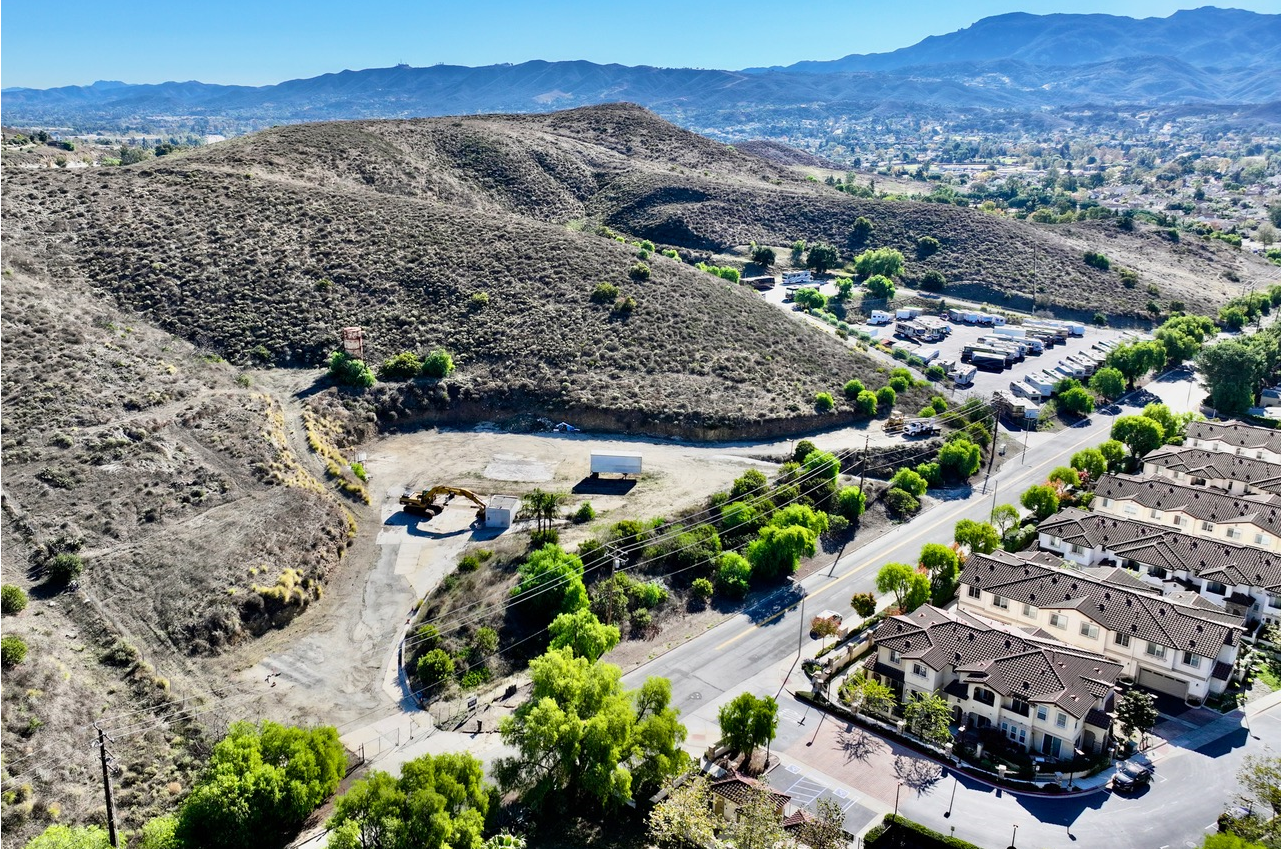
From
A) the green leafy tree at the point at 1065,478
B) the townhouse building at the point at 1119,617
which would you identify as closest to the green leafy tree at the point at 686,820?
the townhouse building at the point at 1119,617

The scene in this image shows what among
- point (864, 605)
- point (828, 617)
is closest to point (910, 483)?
Result: point (864, 605)

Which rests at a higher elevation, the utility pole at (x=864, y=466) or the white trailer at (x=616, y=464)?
the white trailer at (x=616, y=464)

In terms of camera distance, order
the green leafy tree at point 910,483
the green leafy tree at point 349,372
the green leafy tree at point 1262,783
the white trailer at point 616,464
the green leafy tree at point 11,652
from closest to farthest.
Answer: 1. the green leafy tree at point 1262,783
2. the green leafy tree at point 11,652
3. the white trailer at point 616,464
4. the green leafy tree at point 910,483
5. the green leafy tree at point 349,372

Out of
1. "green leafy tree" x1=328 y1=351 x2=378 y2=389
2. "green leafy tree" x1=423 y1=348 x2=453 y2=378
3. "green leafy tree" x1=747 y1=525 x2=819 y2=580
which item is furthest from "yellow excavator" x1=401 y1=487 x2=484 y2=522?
"green leafy tree" x1=423 y1=348 x2=453 y2=378

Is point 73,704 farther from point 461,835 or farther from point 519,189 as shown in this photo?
point 519,189

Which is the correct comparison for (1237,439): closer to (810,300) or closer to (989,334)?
(989,334)

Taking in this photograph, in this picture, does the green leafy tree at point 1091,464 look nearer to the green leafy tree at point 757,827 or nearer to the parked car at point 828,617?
the parked car at point 828,617
